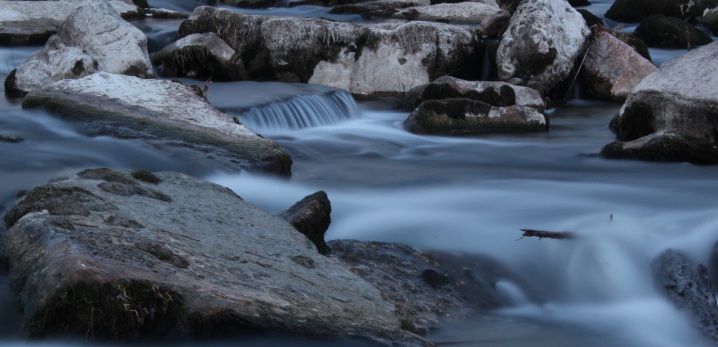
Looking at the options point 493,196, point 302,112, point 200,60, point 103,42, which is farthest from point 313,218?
point 200,60

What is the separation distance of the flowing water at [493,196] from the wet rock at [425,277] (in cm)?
10

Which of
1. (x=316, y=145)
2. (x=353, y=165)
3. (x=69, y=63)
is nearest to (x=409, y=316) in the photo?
(x=353, y=165)

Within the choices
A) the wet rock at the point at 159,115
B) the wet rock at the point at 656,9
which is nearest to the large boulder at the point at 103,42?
the wet rock at the point at 159,115

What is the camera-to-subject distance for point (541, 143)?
8.85 meters

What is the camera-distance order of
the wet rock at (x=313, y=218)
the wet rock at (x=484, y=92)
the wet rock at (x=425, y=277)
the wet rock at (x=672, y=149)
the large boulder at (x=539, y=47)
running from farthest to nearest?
the large boulder at (x=539, y=47) → the wet rock at (x=484, y=92) → the wet rock at (x=672, y=149) → the wet rock at (x=313, y=218) → the wet rock at (x=425, y=277)

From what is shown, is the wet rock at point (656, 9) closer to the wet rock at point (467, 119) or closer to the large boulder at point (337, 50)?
the large boulder at point (337, 50)

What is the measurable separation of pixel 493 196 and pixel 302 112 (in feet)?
10.6

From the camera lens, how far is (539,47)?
435 inches

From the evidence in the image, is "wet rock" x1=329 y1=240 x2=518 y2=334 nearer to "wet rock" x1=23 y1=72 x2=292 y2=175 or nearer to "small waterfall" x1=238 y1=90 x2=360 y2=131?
"wet rock" x1=23 y1=72 x2=292 y2=175

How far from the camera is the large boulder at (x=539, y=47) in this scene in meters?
11.0

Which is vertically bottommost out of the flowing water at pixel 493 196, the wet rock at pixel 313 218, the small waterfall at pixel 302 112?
the small waterfall at pixel 302 112

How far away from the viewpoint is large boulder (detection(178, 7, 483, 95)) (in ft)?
35.8

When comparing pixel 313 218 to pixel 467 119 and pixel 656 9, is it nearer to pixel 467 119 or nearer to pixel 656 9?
pixel 467 119

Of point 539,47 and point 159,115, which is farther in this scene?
point 539,47
